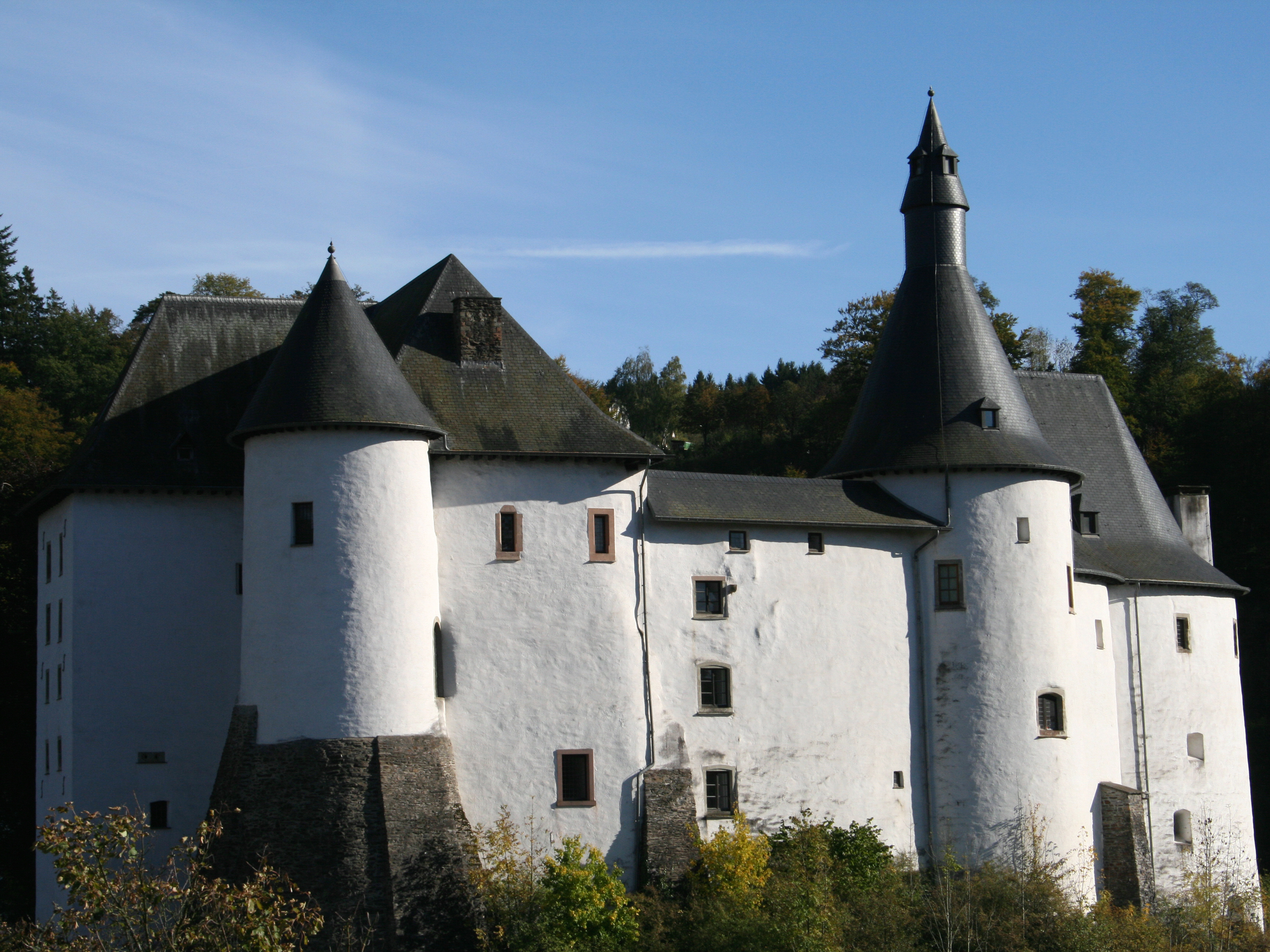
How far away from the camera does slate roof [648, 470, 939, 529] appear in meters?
31.0

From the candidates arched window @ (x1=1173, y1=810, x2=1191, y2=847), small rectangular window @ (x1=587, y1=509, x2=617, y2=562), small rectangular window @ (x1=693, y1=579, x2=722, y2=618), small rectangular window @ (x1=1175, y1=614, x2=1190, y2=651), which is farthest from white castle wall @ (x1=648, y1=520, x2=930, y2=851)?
small rectangular window @ (x1=1175, y1=614, x2=1190, y2=651)

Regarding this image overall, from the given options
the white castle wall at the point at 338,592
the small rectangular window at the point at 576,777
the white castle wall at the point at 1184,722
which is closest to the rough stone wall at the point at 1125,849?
the white castle wall at the point at 1184,722

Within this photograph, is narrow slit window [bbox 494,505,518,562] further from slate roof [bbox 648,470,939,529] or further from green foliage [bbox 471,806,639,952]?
green foliage [bbox 471,806,639,952]

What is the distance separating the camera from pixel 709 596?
102 feet

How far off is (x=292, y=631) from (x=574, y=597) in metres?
5.61

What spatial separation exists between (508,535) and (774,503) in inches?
228

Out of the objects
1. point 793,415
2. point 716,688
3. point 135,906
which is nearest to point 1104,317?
point 793,415

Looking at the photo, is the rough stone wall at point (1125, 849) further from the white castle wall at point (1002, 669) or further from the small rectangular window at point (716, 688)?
the small rectangular window at point (716, 688)

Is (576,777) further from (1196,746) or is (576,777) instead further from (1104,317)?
(1104,317)

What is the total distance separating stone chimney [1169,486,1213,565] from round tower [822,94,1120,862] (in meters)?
8.16

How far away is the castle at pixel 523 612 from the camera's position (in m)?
27.2

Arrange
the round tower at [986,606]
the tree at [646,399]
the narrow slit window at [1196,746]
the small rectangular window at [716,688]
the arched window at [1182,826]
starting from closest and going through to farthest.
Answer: the small rectangular window at [716,688], the round tower at [986,606], the arched window at [1182,826], the narrow slit window at [1196,746], the tree at [646,399]

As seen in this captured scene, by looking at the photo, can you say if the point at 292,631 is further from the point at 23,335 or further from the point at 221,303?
the point at 23,335

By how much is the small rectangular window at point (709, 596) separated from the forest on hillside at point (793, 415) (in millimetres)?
15575
